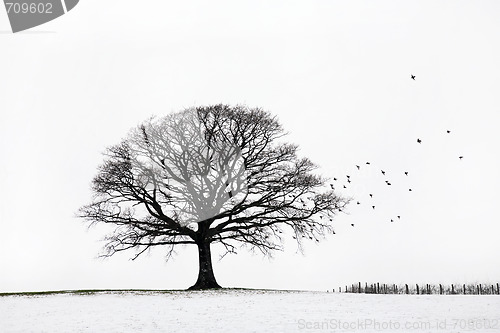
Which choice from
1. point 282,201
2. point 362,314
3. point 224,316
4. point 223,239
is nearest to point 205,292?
point 223,239

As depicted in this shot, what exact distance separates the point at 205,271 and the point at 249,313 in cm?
1388

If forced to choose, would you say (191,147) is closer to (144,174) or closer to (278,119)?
(144,174)

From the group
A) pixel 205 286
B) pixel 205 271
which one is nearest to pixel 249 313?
pixel 205 286

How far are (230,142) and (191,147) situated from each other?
2.76 metres

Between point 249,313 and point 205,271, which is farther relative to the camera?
point 205,271

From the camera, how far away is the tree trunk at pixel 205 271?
36.4 meters

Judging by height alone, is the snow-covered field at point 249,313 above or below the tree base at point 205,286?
below

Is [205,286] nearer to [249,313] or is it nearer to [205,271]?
[205,271]

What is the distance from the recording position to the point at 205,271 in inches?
1446

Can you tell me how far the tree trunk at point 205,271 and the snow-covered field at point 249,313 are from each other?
4.54 m

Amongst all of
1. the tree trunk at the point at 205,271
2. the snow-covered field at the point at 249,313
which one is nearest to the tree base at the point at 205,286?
the tree trunk at the point at 205,271

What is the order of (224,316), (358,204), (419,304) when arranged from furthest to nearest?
(358,204)
(419,304)
(224,316)

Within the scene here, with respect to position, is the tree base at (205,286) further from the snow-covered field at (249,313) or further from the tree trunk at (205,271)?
the snow-covered field at (249,313)

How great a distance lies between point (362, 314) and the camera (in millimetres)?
22891
